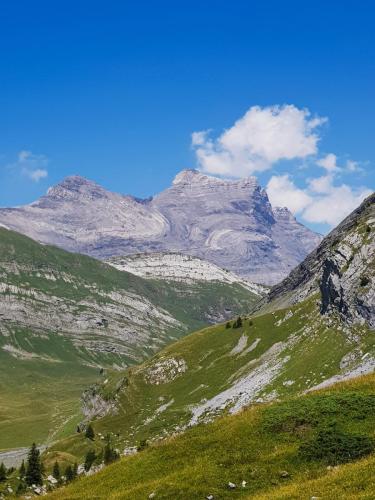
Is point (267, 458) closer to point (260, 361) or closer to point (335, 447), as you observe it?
point (335, 447)

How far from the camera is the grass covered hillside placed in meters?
27.7

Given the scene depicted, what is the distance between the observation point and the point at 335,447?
30.1 metres

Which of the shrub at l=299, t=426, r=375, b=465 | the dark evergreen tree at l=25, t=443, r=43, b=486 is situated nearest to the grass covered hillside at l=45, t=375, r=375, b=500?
the shrub at l=299, t=426, r=375, b=465

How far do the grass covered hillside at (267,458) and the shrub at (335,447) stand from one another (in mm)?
51

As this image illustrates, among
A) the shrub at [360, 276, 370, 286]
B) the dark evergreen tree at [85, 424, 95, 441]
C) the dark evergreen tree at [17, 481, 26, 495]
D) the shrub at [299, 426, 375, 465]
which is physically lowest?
the dark evergreen tree at [17, 481, 26, 495]

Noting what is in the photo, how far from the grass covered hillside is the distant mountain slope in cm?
7099

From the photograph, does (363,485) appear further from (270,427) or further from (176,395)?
(176,395)

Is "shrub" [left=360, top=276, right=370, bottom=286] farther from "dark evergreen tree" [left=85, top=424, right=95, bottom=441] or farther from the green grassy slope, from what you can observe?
"dark evergreen tree" [left=85, top=424, right=95, bottom=441]

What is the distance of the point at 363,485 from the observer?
24484 mm

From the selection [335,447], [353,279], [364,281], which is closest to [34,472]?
[335,447]

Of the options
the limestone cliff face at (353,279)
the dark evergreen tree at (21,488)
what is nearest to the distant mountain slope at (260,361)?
the limestone cliff face at (353,279)

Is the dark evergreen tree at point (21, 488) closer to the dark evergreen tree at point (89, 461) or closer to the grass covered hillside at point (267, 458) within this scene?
the dark evergreen tree at point (89, 461)

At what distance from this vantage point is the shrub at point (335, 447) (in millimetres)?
29391

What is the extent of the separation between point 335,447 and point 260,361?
380 ft
